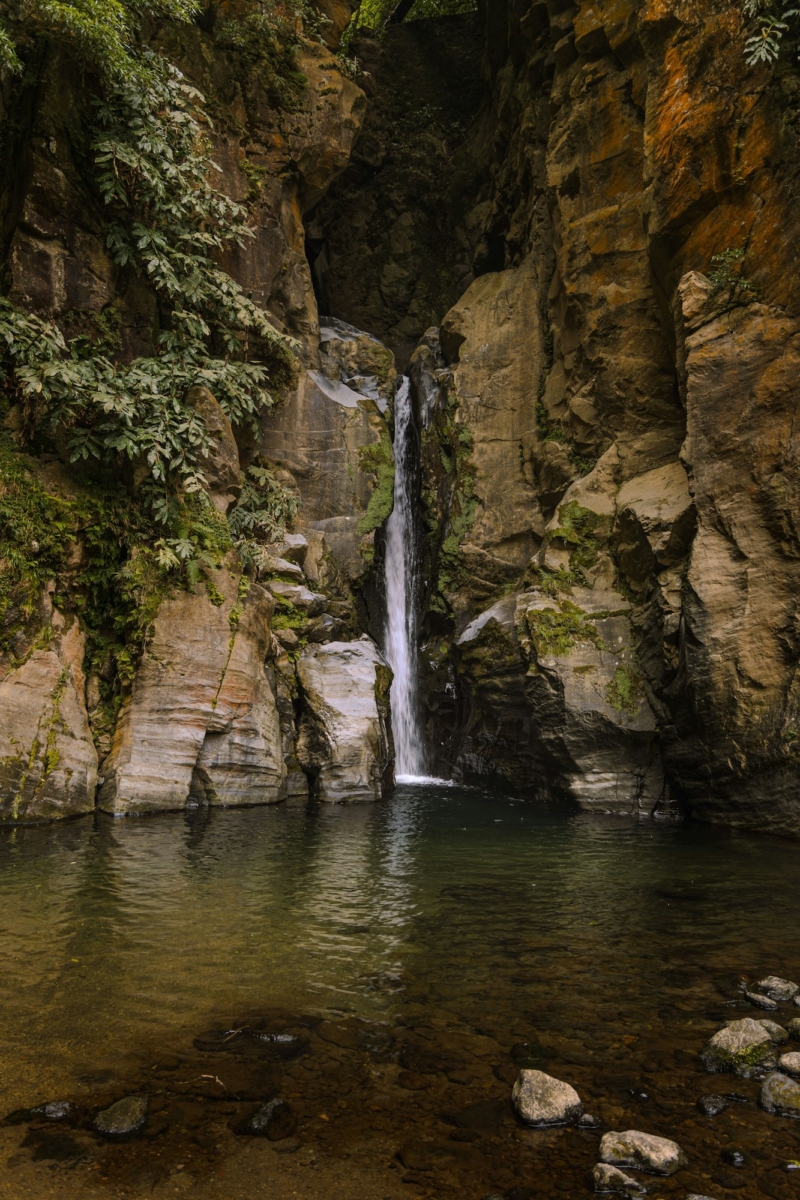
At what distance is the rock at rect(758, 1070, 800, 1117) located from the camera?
126 inches

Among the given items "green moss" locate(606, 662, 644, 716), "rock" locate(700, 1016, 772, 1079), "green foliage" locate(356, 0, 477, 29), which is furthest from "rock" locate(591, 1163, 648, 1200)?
"green foliage" locate(356, 0, 477, 29)

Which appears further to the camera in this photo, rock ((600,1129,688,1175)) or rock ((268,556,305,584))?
rock ((268,556,305,584))

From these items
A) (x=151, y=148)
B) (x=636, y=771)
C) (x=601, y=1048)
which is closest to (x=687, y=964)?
(x=601, y=1048)

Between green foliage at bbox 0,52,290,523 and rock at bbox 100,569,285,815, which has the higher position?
green foliage at bbox 0,52,290,523

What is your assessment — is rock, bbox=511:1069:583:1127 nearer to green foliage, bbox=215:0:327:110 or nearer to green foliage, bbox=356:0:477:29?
green foliage, bbox=215:0:327:110

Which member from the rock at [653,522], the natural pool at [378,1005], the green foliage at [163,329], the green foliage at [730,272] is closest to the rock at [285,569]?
the green foliage at [163,329]

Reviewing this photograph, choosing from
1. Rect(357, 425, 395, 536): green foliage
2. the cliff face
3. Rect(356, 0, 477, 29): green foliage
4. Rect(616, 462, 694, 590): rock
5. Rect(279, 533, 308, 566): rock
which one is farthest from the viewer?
Rect(356, 0, 477, 29): green foliage

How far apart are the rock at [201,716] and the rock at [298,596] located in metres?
1.81

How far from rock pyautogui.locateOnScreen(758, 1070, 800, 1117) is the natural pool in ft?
0.22

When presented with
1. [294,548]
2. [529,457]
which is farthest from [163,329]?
[529,457]

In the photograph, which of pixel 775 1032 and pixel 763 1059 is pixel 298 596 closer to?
pixel 775 1032

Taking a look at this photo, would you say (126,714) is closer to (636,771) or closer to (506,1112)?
(636,771)

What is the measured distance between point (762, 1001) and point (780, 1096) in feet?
3.99

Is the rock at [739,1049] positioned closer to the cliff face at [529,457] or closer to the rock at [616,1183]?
the rock at [616,1183]
